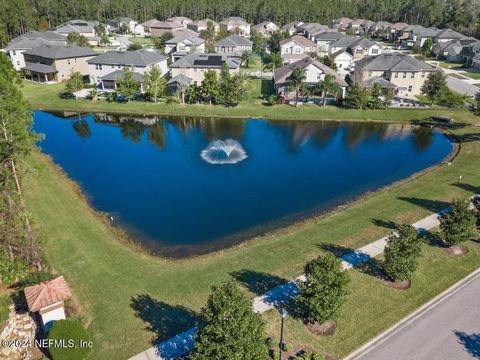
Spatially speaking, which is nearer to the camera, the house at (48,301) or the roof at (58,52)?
the house at (48,301)

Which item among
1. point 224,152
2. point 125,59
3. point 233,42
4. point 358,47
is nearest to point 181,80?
point 125,59

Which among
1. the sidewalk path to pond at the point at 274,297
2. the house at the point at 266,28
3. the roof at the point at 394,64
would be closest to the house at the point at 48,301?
the sidewalk path to pond at the point at 274,297

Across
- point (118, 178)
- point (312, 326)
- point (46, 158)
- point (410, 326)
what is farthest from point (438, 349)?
point (46, 158)

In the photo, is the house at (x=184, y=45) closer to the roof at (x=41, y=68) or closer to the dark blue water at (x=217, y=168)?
the roof at (x=41, y=68)

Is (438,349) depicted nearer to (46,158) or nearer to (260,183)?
(260,183)

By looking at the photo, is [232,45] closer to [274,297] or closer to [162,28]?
[162,28]
